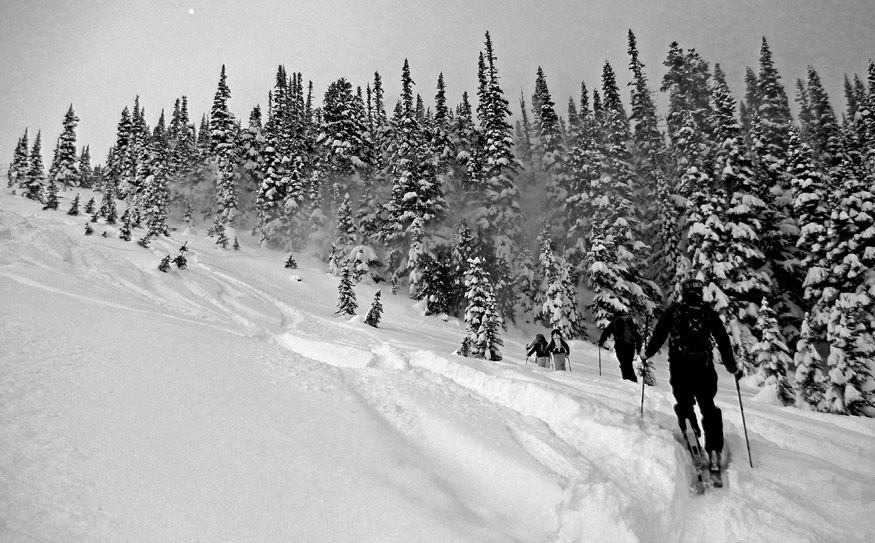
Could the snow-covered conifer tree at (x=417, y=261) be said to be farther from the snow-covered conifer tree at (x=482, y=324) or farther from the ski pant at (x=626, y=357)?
the ski pant at (x=626, y=357)

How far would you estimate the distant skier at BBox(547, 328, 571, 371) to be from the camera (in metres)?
14.3

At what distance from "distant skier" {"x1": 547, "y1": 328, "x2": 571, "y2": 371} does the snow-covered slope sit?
20.0 feet

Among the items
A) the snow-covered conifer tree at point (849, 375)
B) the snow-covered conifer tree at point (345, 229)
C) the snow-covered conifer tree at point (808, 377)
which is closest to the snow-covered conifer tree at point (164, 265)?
the snow-covered conifer tree at point (345, 229)

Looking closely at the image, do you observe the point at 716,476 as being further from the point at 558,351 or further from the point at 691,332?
the point at 558,351

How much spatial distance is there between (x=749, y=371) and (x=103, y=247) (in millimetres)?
35047

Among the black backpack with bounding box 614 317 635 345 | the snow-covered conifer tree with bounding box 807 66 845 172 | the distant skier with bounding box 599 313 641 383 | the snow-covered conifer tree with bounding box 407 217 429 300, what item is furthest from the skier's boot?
the snow-covered conifer tree with bounding box 807 66 845 172

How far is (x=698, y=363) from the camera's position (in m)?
5.31

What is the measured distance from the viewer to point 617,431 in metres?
5.40

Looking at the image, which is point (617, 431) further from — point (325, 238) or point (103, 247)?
point (325, 238)

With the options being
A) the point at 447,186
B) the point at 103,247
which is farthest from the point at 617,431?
the point at 447,186

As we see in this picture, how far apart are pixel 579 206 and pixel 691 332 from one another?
31002mm

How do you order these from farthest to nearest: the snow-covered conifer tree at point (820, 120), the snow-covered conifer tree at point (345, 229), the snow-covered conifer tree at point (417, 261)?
the snow-covered conifer tree at point (820, 120) → the snow-covered conifer tree at point (345, 229) → the snow-covered conifer tree at point (417, 261)

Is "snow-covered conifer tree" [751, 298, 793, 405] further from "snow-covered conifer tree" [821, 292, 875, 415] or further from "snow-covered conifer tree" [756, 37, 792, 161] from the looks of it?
"snow-covered conifer tree" [756, 37, 792, 161]

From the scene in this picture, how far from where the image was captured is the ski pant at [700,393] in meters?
5.11
